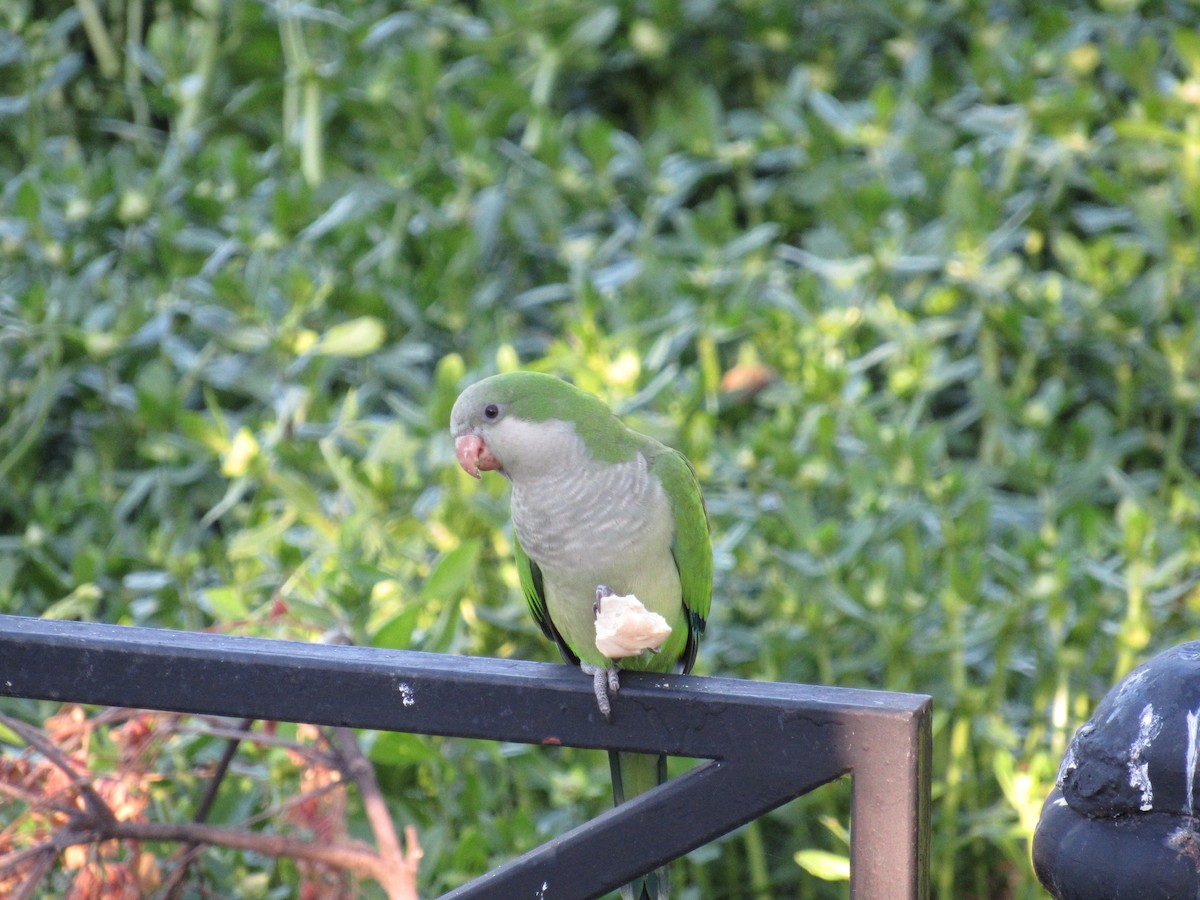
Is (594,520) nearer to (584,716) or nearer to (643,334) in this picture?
(584,716)

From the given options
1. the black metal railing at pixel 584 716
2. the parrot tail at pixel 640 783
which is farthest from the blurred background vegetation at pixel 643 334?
the black metal railing at pixel 584 716

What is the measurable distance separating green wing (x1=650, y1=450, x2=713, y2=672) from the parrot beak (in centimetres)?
20

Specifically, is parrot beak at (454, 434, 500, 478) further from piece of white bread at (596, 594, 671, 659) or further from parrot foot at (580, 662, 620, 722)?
parrot foot at (580, 662, 620, 722)

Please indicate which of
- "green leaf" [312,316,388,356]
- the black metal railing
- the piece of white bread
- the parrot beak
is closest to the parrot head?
the parrot beak

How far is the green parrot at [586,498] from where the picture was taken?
1.51 m

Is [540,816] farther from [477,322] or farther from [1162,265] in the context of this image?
[1162,265]

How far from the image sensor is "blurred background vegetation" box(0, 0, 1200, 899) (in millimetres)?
2029

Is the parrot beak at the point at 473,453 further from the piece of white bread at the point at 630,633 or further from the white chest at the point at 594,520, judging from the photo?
the piece of white bread at the point at 630,633

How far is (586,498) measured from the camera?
150 centimetres

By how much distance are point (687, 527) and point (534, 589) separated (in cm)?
23

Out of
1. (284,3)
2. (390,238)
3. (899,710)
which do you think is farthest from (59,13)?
(899,710)

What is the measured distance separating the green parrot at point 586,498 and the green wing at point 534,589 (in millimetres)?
35

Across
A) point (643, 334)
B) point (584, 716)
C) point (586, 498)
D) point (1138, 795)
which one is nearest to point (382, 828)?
point (586, 498)

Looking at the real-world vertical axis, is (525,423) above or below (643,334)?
above
